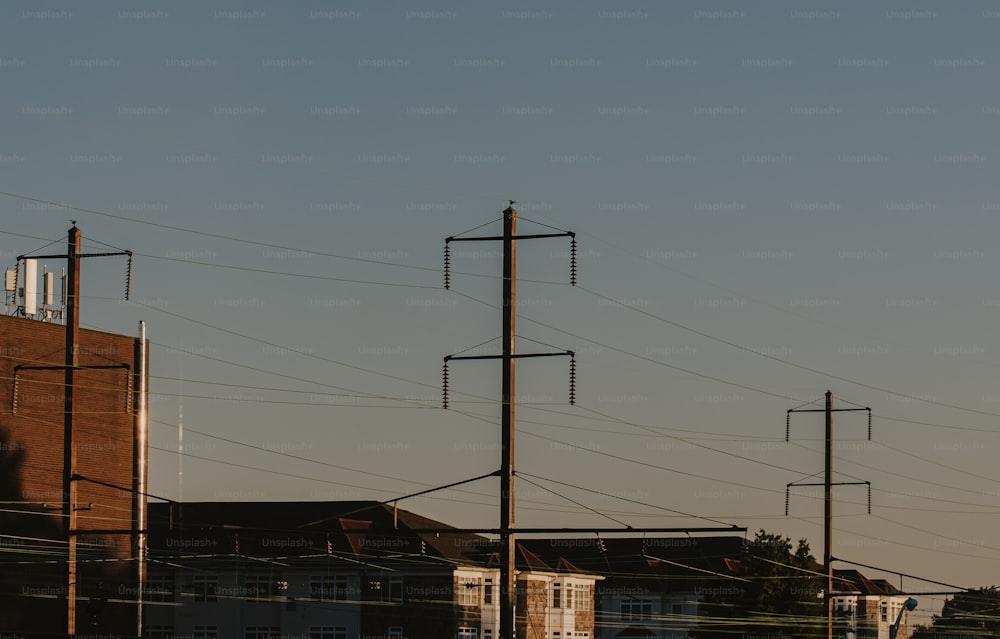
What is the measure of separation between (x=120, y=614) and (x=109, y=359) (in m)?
12.4

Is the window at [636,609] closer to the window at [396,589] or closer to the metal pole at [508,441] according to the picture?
the window at [396,589]

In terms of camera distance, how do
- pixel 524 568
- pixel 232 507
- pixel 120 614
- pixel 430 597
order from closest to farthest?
pixel 120 614
pixel 430 597
pixel 524 568
pixel 232 507

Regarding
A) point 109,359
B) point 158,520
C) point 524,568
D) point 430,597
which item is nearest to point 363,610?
point 430,597

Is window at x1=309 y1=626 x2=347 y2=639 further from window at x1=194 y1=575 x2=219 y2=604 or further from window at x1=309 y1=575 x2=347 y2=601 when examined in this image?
window at x1=194 y1=575 x2=219 y2=604

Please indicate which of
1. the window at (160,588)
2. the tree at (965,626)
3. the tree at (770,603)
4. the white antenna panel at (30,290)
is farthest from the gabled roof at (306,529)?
the tree at (965,626)

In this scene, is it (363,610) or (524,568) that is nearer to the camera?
(363,610)

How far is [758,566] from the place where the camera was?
88.2m

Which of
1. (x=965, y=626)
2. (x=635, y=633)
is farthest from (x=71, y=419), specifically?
(x=965, y=626)

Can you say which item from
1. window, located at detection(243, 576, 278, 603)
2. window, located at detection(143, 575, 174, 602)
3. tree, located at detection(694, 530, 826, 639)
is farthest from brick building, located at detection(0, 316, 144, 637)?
tree, located at detection(694, 530, 826, 639)

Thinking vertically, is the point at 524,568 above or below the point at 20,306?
below

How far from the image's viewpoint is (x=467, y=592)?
88.0 m

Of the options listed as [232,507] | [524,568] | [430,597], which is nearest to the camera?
[430,597]

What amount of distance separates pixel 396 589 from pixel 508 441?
169 feet

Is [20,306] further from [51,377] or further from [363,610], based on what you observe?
[363,610]
